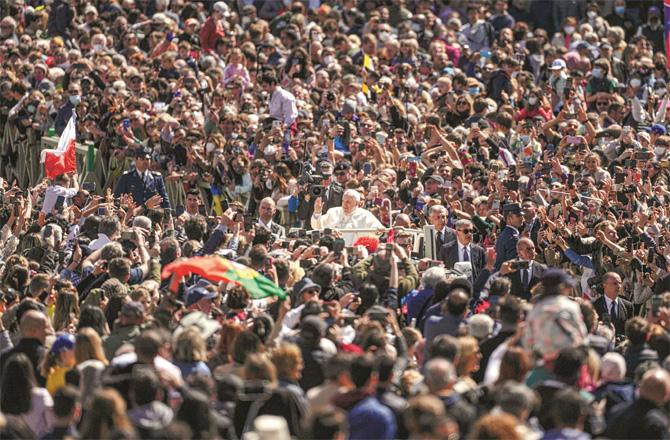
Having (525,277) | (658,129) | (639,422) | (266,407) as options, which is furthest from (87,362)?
(658,129)

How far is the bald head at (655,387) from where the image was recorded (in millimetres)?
10711

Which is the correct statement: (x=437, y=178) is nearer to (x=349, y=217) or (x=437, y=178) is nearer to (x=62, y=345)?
(x=349, y=217)

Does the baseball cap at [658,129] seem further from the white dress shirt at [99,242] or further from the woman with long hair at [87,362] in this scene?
the woman with long hair at [87,362]

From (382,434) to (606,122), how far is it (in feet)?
49.4

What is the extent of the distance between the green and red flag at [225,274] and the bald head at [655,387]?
13.6 feet

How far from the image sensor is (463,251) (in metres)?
18.0

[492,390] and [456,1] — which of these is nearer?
[492,390]

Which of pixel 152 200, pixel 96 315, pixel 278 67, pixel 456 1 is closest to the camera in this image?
pixel 96 315

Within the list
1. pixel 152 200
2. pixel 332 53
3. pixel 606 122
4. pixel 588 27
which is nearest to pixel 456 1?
pixel 588 27

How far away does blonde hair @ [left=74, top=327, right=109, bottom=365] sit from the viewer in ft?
39.7

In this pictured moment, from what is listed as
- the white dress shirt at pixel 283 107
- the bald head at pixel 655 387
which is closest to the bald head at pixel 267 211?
the white dress shirt at pixel 283 107

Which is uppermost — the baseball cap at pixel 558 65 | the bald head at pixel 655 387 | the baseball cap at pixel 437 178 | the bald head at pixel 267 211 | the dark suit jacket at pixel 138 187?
the bald head at pixel 655 387

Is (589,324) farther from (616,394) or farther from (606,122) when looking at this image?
(606,122)

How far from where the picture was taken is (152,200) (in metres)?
19.4
